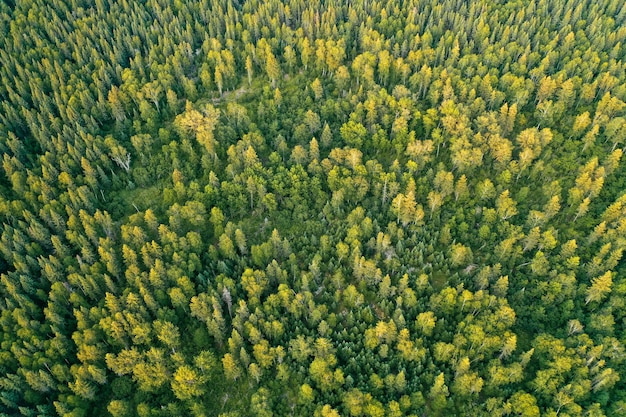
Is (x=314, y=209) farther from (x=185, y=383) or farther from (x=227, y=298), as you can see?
(x=185, y=383)

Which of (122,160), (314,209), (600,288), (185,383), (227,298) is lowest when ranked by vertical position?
(185,383)

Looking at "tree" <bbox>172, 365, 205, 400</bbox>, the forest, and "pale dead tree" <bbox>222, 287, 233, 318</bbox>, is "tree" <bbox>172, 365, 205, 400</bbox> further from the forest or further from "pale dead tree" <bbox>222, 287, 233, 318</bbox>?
"pale dead tree" <bbox>222, 287, 233, 318</bbox>

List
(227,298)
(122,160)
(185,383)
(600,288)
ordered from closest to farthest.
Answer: (185,383)
(600,288)
(227,298)
(122,160)

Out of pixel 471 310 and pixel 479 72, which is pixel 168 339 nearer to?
pixel 471 310

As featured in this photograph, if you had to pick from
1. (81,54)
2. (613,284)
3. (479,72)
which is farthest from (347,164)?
(81,54)

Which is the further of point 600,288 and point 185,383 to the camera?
point 600,288

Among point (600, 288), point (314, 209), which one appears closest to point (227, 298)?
point (314, 209)

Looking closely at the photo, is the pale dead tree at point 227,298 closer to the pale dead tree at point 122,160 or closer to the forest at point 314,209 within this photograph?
the forest at point 314,209

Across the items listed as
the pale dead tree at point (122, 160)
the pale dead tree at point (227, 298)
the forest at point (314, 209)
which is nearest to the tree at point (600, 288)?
the forest at point (314, 209)
